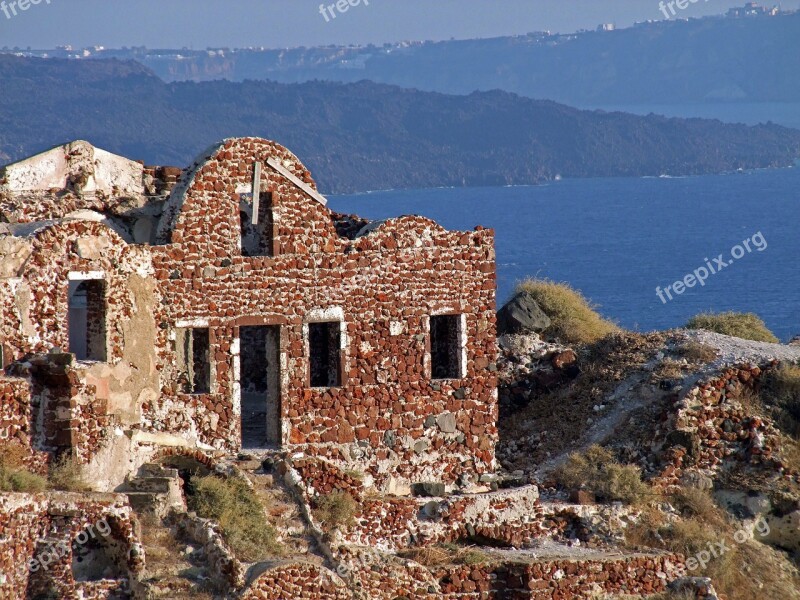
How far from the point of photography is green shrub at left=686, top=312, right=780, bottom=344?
121 feet

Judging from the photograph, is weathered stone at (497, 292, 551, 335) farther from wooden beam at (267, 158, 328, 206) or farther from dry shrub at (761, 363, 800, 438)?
wooden beam at (267, 158, 328, 206)

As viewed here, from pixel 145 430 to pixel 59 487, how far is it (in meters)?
2.55

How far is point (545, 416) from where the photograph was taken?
31375mm

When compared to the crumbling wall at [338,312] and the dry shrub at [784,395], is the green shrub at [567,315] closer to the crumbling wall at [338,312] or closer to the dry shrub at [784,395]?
the dry shrub at [784,395]

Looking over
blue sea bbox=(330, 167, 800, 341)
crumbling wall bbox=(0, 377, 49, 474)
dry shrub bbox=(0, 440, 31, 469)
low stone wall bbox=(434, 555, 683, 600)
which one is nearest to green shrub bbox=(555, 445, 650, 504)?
low stone wall bbox=(434, 555, 683, 600)

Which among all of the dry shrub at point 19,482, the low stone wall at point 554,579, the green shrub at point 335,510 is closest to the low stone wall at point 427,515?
the green shrub at point 335,510

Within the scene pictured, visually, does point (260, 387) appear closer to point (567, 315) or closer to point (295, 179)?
point (295, 179)

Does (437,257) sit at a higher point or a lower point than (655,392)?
higher

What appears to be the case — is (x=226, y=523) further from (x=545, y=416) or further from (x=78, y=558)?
(x=545, y=416)

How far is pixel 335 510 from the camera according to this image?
25.3m

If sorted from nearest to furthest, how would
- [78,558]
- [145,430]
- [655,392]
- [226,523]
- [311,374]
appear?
1. [78,558]
2. [226,523]
3. [145,430]
4. [311,374]
5. [655,392]

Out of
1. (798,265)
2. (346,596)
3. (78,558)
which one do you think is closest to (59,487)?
(78,558)

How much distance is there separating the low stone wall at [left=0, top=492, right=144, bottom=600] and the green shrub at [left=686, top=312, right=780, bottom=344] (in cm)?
1847

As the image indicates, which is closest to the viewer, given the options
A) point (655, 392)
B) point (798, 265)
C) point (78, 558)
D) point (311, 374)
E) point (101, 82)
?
point (78, 558)
